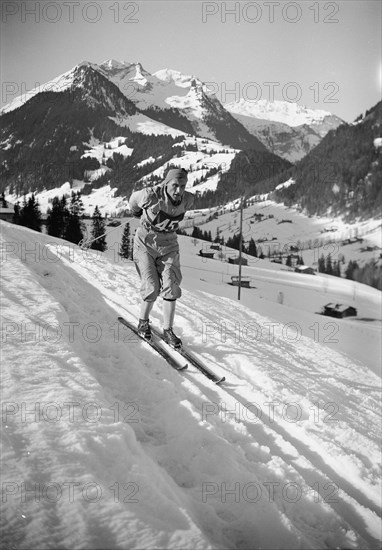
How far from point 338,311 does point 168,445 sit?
49.7 m

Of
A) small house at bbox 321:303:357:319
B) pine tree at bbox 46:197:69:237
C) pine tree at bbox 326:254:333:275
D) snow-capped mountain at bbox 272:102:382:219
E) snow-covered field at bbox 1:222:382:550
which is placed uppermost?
snow-capped mountain at bbox 272:102:382:219

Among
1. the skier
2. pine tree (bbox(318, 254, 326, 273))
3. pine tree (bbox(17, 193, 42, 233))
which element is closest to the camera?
the skier

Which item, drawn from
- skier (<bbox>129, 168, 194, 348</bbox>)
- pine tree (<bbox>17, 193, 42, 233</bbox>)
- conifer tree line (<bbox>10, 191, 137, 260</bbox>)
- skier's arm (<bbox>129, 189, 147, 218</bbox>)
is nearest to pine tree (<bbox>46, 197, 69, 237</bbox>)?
conifer tree line (<bbox>10, 191, 137, 260</bbox>)

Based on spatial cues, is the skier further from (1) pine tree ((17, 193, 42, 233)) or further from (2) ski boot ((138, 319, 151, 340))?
(1) pine tree ((17, 193, 42, 233))

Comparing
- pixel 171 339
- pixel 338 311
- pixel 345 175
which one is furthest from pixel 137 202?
pixel 345 175

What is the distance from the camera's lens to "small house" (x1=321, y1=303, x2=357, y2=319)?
47684mm

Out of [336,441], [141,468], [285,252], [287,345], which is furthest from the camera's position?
[285,252]

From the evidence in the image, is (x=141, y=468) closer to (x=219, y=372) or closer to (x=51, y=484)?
(x=51, y=484)

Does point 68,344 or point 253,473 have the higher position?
point 68,344

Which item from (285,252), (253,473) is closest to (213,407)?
(253,473)

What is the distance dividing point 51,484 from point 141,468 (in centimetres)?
60

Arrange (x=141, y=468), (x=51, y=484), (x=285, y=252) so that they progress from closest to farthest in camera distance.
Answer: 1. (x=51, y=484)
2. (x=141, y=468)
3. (x=285, y=252)

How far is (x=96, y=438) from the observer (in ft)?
7.95

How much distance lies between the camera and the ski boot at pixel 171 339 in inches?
203
